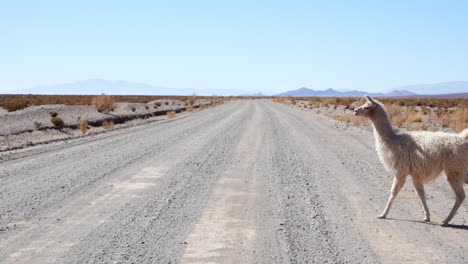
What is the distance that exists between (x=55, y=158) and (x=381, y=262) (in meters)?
11.4

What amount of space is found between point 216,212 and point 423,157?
3.36 m

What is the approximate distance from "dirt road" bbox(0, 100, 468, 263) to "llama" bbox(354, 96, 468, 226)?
54 cm

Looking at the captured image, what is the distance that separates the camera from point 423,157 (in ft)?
24.0

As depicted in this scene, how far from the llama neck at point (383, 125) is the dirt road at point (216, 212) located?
129 centimetres

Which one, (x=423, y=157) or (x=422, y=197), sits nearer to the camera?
(x=423, y=157)

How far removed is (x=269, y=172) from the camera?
1172 cm

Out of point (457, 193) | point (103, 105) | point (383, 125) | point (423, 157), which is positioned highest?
point (383, 125)

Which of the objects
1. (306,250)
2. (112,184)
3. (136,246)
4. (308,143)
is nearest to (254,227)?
(306,250)

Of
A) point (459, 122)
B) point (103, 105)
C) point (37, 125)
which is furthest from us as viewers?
point (103, 105)

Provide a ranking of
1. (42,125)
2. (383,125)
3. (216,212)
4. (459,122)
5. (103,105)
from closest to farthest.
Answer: (216,212)
(383,125)
(459,122)
(42,125)
(103,105)

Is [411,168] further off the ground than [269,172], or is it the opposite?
[411,168]

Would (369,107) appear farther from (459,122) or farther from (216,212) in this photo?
(459,122)

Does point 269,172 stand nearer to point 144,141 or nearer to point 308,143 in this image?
point 308,143

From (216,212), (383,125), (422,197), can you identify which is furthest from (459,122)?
(216,212)
